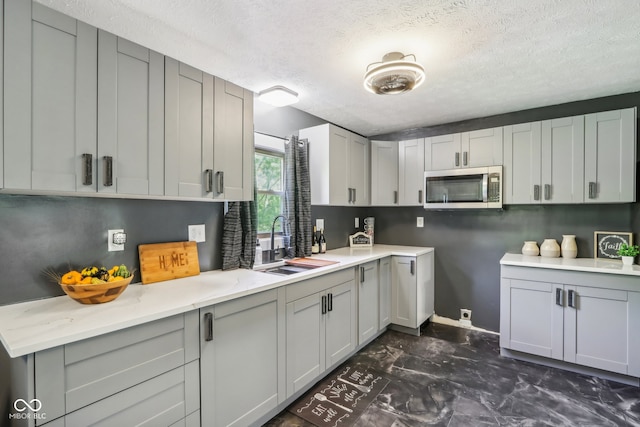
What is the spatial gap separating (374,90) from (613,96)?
2359mm

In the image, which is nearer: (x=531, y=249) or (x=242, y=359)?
(x=242, y=359)

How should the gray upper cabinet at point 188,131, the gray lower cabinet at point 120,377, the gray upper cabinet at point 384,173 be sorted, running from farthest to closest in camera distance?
the gray upper cabinet at point 384,173 → the gray upper cabinet at point 188,131 → the gray lower cabinet at point 120,377

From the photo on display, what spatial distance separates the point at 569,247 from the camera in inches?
109

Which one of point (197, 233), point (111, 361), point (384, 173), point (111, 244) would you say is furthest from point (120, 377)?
point (384, 173)

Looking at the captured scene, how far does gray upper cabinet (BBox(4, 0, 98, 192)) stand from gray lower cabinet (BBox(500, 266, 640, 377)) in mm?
3199

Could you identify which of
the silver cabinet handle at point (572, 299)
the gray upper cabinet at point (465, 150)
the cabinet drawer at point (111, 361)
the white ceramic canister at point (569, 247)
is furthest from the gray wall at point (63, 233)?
the white ceramic canister at point (569, 247)

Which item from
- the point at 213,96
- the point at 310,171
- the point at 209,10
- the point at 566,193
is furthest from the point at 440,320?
the point at 209,10

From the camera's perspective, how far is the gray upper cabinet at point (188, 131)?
5.39 ft

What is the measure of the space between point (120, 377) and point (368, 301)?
2.11m

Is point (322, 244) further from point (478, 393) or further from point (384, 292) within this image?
point (478, 393)

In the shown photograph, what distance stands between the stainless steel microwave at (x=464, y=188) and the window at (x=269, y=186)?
1.63 metres

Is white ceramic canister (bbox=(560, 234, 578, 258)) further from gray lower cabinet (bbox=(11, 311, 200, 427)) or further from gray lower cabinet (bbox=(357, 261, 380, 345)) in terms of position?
gray lower cabinet (bbox=(11, 311, 200, 427))

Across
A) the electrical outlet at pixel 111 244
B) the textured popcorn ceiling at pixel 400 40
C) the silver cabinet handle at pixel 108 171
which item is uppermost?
the textured popcorn ceiling at pixel 400 40

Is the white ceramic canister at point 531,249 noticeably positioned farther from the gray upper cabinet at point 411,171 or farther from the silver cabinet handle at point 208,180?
the silver cabinet handle at point 208,180
